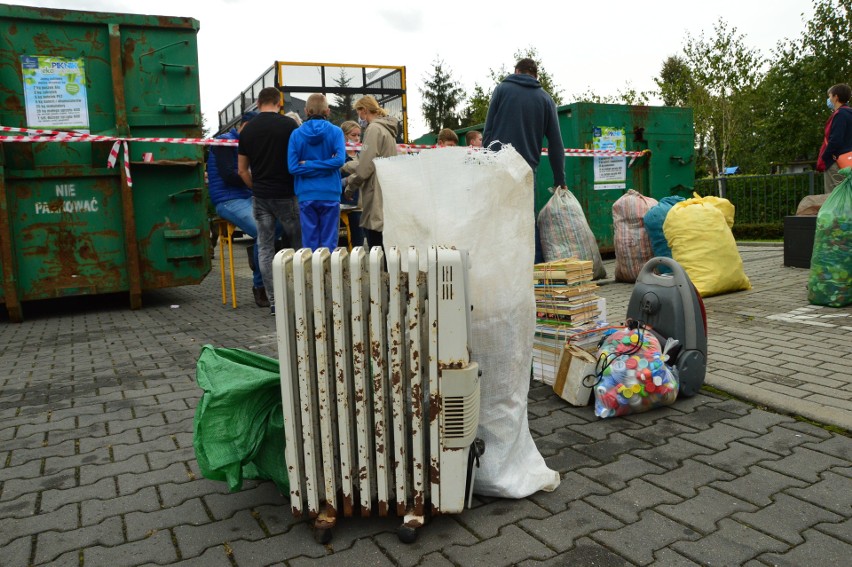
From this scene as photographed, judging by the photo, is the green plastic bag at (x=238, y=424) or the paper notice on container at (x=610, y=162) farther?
the paper notice on container at (x=610, y=162)

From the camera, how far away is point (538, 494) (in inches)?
101

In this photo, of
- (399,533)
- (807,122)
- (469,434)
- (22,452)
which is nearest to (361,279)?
(469,434)

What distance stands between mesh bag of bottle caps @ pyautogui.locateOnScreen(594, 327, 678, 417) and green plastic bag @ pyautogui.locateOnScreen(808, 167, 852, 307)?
3.12 metres

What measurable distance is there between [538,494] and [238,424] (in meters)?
1.11

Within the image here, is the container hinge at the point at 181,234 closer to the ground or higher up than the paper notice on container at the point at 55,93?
closer to the ground

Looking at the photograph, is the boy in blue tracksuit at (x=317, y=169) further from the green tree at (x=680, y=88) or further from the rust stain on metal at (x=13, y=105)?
the green tree at (x=680, y=88)

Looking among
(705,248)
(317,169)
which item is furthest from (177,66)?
(705,248)

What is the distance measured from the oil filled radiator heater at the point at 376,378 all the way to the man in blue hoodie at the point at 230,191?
5.09 metres

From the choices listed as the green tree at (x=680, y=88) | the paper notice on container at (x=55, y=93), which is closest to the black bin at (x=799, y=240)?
the paper notice on container at (x=55, y=93)

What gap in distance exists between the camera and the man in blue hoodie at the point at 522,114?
5.84m

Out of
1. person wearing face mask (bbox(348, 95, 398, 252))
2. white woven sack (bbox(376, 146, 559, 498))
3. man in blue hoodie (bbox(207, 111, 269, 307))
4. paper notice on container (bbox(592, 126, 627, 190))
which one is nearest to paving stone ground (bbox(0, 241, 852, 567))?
white woven sack (bbox(376, 146, 559, 498))

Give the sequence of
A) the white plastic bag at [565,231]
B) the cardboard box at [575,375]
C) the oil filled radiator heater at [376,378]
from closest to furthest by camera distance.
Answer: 1. the oil filled radiator heater at [376,378]
2. the cardboard box at [575,375]
3. the white plastic bag at [565,231]

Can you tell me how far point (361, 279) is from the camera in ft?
7.30

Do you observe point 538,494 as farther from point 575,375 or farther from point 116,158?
point 116,158
